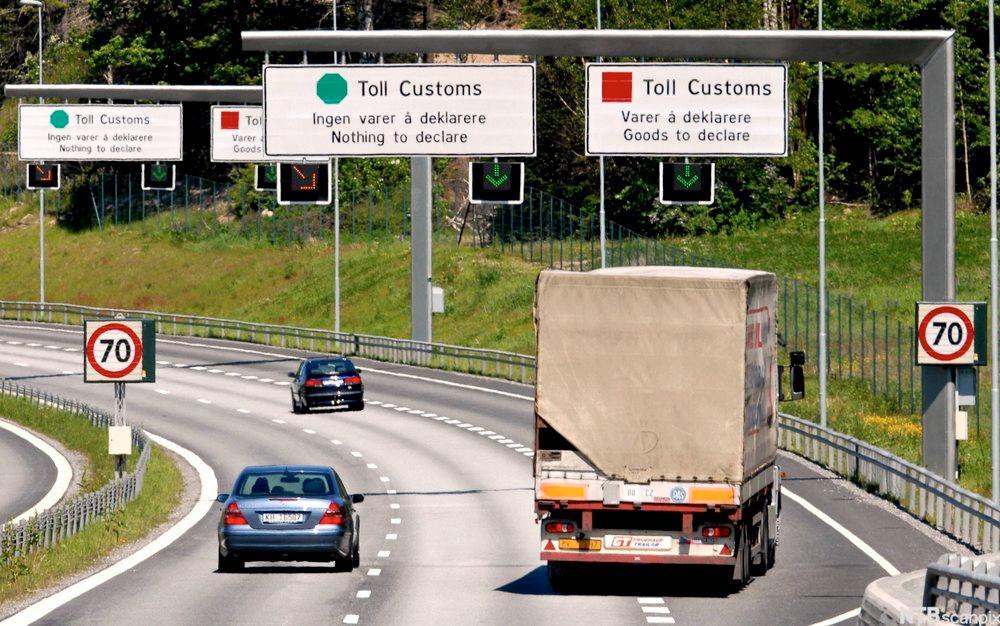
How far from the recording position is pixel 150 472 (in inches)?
1711

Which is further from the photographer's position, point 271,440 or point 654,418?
point 271,440

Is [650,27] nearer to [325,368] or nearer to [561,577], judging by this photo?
[325,368]

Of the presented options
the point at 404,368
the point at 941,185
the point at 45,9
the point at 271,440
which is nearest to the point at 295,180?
the point at 941,185

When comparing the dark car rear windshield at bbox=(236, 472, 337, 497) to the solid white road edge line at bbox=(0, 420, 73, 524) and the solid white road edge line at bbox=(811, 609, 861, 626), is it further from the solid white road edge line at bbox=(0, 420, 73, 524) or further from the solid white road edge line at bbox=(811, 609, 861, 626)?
the solid white road edge line at bbox=(0, 420, 73, 524)

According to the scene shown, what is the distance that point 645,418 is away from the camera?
2430 cm

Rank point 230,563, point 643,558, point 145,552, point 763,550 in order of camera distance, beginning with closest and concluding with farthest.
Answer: point 643,558 → point 763,550 → point 230,563 → point 145,552

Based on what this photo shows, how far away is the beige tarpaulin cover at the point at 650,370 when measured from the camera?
24141mm

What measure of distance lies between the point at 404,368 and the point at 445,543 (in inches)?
1589

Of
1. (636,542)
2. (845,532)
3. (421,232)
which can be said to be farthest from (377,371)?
(636,542)

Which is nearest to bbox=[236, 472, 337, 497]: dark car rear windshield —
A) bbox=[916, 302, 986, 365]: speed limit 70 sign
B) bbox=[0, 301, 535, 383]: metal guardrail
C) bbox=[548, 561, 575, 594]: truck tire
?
bbox=[548, 561, 575, 594]: truck tire

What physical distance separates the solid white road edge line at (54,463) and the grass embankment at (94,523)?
426mm

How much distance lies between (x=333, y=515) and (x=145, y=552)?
5.18 metres

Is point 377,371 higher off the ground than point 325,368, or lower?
lower

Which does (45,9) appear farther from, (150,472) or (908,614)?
(908,614)
